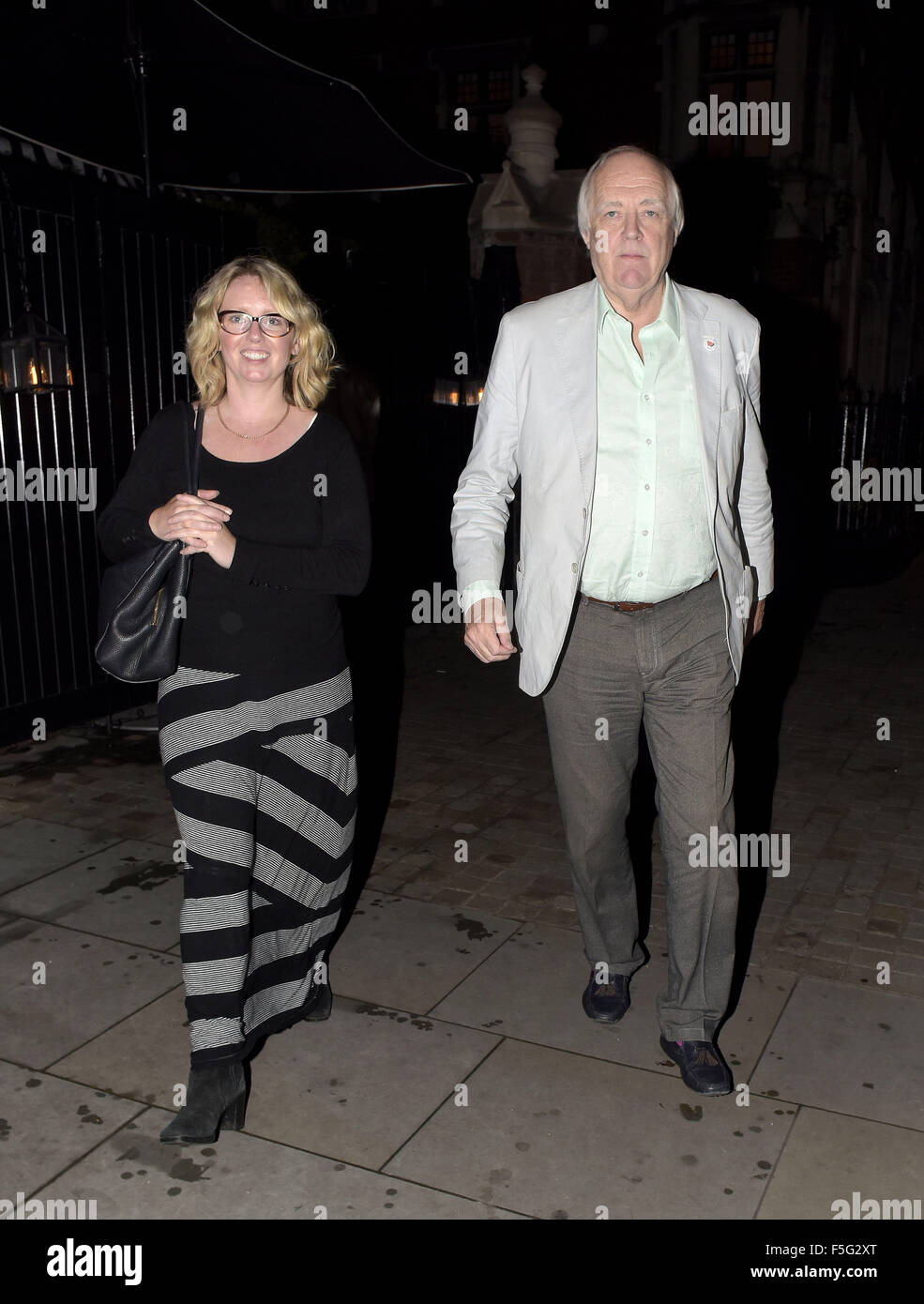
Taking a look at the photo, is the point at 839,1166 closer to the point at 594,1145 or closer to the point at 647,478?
the point at 594,1145

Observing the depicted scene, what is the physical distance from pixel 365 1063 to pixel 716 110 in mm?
18275

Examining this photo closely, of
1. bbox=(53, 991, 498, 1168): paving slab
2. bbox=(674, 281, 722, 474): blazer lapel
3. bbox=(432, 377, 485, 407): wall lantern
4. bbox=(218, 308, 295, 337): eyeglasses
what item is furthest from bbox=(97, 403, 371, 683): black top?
bbox=(432, 377, 485, 407): wall lantern

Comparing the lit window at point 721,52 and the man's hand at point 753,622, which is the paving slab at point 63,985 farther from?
the lit window at point 721,52

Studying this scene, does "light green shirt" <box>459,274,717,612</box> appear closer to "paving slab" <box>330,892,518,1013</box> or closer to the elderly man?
the elderly man

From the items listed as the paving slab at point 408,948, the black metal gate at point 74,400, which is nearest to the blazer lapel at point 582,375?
the paving slab at point 408,948

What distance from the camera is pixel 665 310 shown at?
3166 millimetres

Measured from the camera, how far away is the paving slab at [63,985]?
357 cm

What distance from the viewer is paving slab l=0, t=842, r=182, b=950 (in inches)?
171

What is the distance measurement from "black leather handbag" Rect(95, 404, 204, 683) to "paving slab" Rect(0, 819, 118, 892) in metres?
2.19

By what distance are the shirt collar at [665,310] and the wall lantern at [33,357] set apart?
372 centimetres

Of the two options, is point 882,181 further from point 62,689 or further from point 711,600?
point 711,600

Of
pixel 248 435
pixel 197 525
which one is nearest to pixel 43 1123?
pixel 197 525

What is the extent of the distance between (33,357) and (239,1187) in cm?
448

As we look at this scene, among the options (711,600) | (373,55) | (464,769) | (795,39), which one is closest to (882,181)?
(795,39)
